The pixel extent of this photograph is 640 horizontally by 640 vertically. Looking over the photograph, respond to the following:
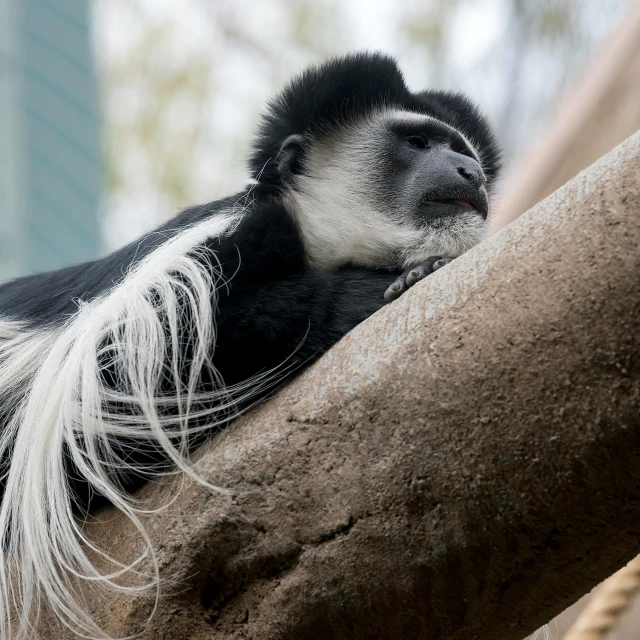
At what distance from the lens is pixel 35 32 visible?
5.31 m

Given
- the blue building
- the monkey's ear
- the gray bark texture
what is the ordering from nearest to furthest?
the gray bark texture < the monkey's ear < the blue building

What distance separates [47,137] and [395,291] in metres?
4.59

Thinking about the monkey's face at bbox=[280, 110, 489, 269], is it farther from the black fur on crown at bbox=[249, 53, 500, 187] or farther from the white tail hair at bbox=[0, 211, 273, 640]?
the white tail hair at bbox=[0, 211, 273, 640]

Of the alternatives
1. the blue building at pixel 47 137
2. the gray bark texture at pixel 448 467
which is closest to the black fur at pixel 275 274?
the gray bark texture at pixel 448 467

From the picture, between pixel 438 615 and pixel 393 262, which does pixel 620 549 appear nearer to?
pixel 438 615

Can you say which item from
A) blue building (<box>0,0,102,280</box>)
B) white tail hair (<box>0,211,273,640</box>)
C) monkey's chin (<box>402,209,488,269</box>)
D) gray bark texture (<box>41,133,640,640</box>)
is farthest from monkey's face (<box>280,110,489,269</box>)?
blue building (<box>0,0,102,280</box>)

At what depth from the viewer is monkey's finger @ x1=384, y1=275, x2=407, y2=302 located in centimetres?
122

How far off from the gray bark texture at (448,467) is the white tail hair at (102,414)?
0.19ft

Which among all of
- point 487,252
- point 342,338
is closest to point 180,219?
point 342,338

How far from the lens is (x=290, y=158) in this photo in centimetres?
177

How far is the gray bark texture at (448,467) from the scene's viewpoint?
3.01ft

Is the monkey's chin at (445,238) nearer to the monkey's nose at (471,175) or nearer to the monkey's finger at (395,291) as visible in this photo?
the monkey's nose at (471,175)

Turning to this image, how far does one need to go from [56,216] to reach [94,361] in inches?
170

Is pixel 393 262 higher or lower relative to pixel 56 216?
lower
